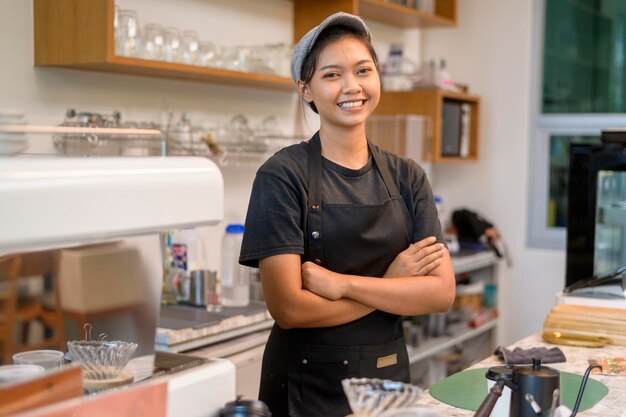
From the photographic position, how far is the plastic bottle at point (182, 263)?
3.14 metres

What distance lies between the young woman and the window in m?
2.93

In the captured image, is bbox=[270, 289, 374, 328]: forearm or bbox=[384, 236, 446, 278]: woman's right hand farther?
bbox=[384, 236, 446, 278]: woman's right hand

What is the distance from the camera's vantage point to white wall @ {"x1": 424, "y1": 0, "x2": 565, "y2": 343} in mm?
4867

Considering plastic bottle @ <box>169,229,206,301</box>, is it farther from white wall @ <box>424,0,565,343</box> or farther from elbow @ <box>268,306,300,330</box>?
white wall @ <box>424,0,565,343</box>

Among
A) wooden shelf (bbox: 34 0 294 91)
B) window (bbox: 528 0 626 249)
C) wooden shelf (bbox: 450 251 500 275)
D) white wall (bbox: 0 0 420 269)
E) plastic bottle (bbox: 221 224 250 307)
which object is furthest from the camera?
window (bbox: 528 0 626 249)

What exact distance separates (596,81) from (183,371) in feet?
13.4

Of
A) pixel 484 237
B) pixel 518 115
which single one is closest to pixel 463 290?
pixel 484 237

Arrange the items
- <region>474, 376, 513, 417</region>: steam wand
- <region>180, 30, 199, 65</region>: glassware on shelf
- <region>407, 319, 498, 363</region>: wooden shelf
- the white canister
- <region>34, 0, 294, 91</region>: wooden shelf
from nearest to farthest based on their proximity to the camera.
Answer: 1. <region>474, 376, 513, 417</region>: steam wand
2. the white canister
3. <region>34, 0, 294, 91</region>: wooden shelf
4. <region>180, 30, 199, 65</region>: glassware on shelf
5. <region>407, 319, 498, 363</region>: wooden shelf

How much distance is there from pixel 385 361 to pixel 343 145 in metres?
0.54

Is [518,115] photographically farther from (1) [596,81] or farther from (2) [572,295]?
(2) [572,295]

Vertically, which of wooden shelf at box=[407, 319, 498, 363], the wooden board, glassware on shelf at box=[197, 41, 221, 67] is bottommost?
wooden shelf at box=[407, 319, 498, 363]

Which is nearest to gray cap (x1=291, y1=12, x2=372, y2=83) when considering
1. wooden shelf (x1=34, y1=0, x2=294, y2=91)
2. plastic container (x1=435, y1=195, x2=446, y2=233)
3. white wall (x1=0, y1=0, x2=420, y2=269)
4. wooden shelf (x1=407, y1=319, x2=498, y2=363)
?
wooden shelf (x1=34, y1=0, x2=294, y2=91)

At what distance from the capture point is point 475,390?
1.93 meters

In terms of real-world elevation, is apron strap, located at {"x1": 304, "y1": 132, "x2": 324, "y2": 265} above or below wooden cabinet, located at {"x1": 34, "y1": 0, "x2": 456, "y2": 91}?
below
